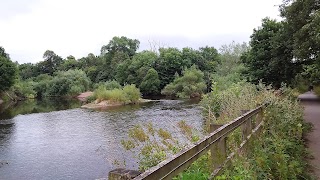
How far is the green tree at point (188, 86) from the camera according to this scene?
52594mm

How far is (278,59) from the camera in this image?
82.9 feet

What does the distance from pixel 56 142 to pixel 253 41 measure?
1839 cm

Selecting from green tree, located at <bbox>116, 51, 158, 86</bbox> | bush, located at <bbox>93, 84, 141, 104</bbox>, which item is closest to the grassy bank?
bush, located at <bbox>93, 84, 141, 104</bbox>

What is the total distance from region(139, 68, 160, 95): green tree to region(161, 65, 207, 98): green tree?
3086mm

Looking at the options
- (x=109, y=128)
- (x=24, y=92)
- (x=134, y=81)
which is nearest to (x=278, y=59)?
(x=109, y=128)

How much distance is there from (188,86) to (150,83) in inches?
401

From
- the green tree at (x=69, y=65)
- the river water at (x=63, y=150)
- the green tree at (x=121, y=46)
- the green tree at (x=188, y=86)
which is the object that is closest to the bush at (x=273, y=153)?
the river water at (x=63, y=150)

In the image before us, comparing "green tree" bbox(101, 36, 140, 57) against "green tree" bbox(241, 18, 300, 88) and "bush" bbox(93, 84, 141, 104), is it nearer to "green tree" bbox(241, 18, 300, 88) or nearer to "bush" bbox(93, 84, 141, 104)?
"bush" bbox(93, 84, 141, 104)

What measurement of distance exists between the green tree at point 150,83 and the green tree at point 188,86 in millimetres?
3086

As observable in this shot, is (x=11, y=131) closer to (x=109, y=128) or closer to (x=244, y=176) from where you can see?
(x=109, y=128)

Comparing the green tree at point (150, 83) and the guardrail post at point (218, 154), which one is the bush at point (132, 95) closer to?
the green tree at point (150, 83)

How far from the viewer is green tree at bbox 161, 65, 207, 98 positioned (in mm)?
52594

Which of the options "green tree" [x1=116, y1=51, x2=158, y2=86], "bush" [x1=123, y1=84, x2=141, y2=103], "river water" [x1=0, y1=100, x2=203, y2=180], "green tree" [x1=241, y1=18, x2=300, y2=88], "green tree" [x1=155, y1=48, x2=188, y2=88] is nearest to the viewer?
"river water" [x1=0, y1=100, x2=203, y2=180]

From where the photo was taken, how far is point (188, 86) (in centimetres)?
5359
